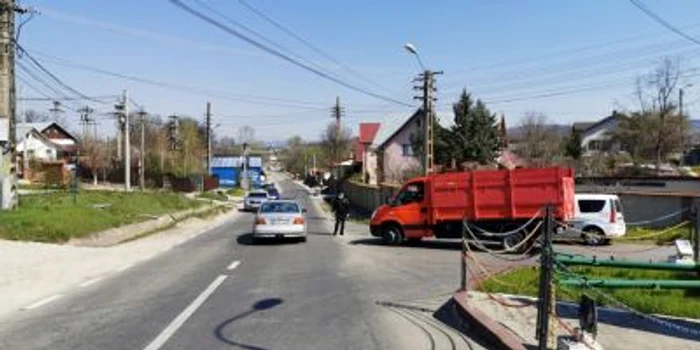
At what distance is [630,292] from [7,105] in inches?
913

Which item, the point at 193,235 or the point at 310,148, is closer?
the point at 193,235

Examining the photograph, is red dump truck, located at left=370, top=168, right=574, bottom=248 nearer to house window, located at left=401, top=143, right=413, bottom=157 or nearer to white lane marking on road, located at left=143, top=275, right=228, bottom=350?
white lane marking on road, located at left=143, top=275, right=228, bottom=350

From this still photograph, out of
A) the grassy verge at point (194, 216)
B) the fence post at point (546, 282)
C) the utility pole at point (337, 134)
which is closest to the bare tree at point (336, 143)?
the utility pole at point (337, 134)

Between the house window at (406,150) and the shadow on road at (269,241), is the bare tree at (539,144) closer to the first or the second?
the house window at (406,150)

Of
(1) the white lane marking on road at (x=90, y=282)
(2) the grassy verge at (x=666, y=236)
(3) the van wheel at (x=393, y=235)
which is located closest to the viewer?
(1) the white lane marking on road at (x=90, y=282)

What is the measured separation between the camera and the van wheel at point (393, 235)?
27.2 m

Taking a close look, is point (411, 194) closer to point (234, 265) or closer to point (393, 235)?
point (393, 235)

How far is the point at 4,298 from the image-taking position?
14.4 meters

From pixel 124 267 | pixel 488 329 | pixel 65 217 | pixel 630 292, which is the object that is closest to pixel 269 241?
pixel 65 217

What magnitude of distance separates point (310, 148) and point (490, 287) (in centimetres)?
18503

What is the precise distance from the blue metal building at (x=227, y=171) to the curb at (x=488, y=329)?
116 m

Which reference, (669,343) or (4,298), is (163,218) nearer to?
(4,298)

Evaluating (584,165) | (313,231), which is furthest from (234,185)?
(313,231)

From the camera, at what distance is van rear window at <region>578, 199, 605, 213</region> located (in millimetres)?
27797
